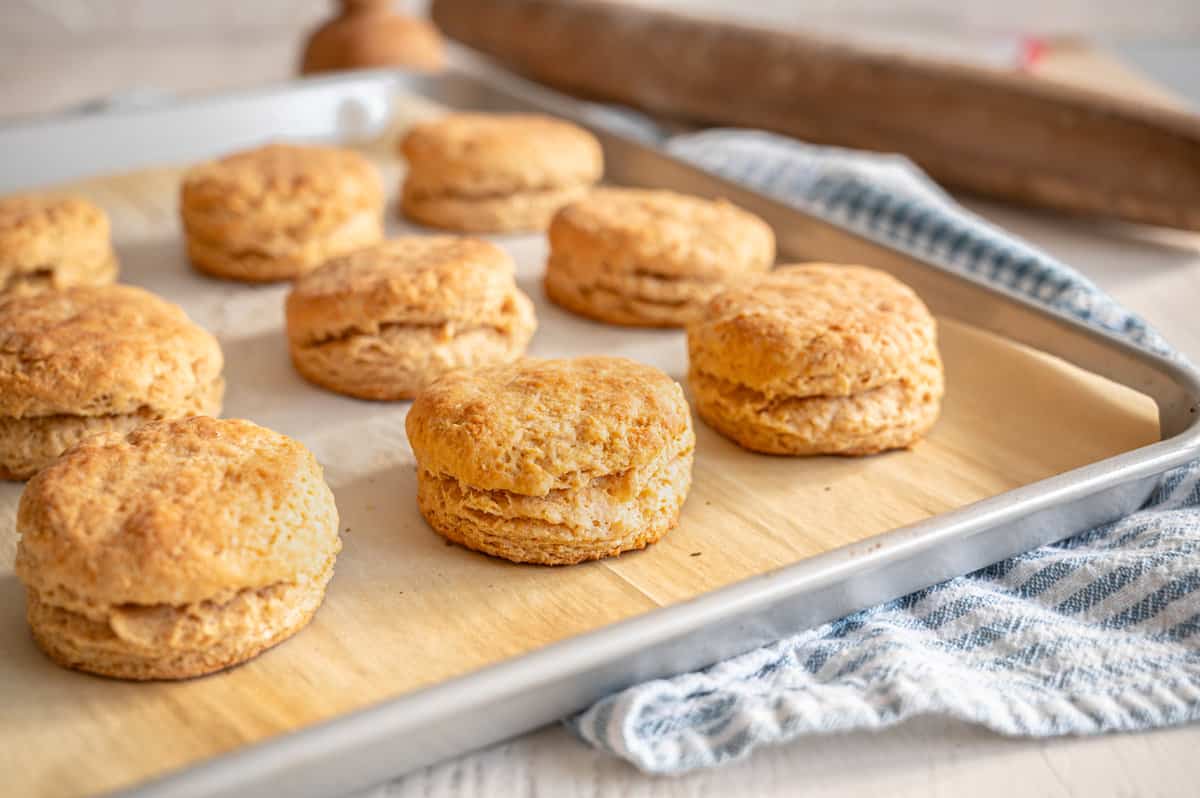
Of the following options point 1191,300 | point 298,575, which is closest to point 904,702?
point 298,575

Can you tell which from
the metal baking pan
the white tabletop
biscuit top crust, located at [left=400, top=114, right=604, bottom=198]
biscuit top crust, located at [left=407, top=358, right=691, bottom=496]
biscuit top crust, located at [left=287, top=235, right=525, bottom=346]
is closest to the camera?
the metal baking pan

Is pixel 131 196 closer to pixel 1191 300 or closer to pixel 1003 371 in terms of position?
pixel 1003 371

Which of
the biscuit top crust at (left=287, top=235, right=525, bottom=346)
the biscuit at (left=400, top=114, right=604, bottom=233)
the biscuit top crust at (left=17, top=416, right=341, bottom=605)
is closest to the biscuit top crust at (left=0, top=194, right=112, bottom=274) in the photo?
the biscuit top crust at (left=287, top=235, right=525, bottom=346)

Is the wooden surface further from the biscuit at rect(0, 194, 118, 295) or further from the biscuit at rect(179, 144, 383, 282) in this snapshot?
the biscuit at rect(0, 194, 118, 295)

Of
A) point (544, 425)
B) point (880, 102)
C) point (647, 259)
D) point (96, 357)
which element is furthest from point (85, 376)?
point (880, 102)

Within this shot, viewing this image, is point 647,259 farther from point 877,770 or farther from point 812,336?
point 877,770

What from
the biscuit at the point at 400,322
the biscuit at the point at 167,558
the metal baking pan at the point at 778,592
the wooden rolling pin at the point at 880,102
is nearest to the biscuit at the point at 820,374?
the metal baking pan at the point at 778,592
